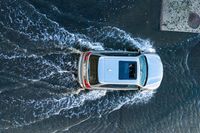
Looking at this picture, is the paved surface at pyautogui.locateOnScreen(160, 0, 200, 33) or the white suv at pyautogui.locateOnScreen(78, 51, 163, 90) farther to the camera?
the paved surface at pyautogui.locateOnScreen(160, 0, 200, 33)

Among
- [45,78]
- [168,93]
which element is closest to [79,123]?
[45,78]

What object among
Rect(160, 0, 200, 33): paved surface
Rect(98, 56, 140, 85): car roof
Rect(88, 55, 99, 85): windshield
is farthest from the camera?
Rect(160, 0, 200, 33): paved surface

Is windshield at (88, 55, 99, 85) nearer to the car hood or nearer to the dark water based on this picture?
the dark water

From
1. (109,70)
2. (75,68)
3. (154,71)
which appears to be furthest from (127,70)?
(75,68)

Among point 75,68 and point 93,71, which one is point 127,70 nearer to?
point 93,71

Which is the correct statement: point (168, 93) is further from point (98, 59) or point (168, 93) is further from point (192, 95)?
point (98, 59)

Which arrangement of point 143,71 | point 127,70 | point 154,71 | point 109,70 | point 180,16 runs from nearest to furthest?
point 109,70 → point 127,70 → point 143,71 → point 154,71 → point 180,16

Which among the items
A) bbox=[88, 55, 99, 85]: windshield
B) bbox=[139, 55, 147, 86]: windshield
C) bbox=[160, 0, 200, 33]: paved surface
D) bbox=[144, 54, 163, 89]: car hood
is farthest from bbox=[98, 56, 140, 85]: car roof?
bbox=[160, 0, 200, 33]: paved surface

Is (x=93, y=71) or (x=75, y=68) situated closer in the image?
(x=93, y=71)
